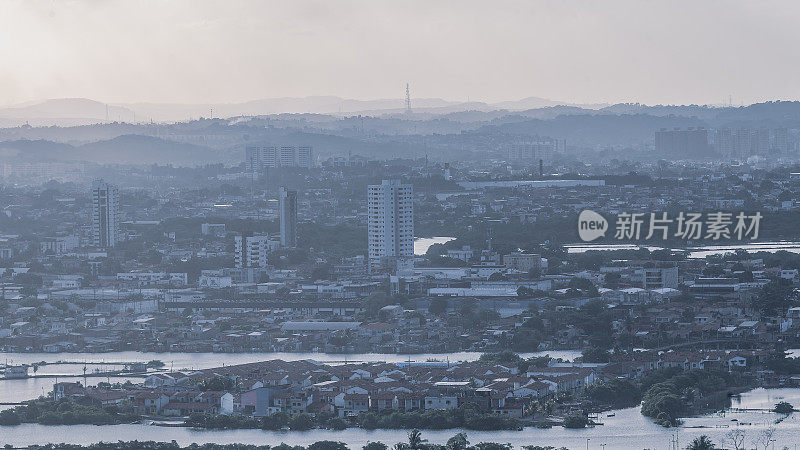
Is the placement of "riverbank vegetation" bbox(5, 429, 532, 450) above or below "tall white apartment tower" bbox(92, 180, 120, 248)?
below

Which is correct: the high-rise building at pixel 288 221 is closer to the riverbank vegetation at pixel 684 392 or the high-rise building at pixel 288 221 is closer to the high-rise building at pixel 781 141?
the riverbank vegetation at pixel 684 392

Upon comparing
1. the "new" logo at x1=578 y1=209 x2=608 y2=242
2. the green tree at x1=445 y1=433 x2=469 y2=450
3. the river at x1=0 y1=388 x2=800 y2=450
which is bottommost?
the river at x1=0 y1=388 x2=800 y2=450

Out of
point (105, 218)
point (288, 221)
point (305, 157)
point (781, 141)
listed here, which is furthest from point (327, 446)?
point (781, 141)

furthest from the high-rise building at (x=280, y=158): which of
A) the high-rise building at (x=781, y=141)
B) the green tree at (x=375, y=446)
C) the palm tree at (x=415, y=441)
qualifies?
the green tree at (x=375, y=446)

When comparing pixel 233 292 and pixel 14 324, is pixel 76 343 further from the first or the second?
pixel 233 292

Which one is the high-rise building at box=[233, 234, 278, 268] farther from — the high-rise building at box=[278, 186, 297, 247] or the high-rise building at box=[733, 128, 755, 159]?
the high-rise building at box=[733, 128, 755, 159]

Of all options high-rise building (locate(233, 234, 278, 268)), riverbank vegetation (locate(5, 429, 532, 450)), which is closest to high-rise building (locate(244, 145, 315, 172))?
high-rise building (locate(233, 234, 278, 268))

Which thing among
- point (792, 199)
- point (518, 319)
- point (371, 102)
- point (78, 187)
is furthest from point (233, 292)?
point (371, 102)

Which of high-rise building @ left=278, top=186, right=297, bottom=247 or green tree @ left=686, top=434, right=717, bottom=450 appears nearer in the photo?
green tree @ left=686, top=434, right=717, bottom=450
